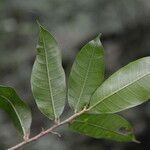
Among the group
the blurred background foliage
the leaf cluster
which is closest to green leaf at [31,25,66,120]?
the leaf cluster

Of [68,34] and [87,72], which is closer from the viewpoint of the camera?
[87,72]

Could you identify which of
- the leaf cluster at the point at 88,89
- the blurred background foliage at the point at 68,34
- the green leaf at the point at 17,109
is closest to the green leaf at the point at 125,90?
the leaf cluster at the point at 88,89

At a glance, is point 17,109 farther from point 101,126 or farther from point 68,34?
point 68,34

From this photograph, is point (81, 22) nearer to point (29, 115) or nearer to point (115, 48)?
point (115, 48)

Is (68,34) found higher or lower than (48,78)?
lower

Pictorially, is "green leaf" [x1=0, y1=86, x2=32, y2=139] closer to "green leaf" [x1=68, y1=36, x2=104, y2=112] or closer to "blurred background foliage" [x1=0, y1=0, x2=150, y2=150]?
"green leaf" [x1=68, y1=36, x2=104, y2=112]

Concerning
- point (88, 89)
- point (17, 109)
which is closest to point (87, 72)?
point (88, 89)

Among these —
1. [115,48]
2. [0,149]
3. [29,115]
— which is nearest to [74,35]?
[115,48]

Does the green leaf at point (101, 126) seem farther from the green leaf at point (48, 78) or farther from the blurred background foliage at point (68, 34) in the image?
the blurred background foliage at point (68, 34)
